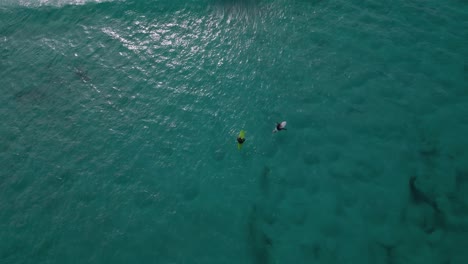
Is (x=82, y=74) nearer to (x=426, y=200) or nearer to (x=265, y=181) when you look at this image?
(x=265, y=181)

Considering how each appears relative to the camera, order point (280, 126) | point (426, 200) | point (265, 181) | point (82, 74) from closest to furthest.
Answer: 1. point (426, 200)
2. point (265, 181)
3. point (280, 126)
4. point (82, 74)

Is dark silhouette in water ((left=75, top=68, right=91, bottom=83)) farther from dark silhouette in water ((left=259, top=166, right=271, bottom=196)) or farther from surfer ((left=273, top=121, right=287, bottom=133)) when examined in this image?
dark silhouette in water ((left=259, top=166, right=271, bottom=196))

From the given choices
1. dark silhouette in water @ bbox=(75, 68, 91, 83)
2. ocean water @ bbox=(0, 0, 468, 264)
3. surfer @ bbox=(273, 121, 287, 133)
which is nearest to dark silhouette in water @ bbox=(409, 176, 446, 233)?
ocean water @ bbox=(0, 0, 468, 264)

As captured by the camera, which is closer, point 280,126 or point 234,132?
point 280,126

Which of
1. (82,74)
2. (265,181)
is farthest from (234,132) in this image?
(82,74)

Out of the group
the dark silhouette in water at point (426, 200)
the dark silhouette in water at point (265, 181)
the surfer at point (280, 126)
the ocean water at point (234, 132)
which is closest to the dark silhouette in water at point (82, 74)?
the ocean water at point (234, 132)

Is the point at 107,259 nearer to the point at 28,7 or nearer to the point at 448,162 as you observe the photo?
the point at 448,162

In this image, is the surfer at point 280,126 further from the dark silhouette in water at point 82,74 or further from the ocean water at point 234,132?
the dark silhouette in water at point 82,74

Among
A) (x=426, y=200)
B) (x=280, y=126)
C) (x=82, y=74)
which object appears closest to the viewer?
(x=426, y=200)

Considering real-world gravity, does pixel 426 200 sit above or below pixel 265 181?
below
